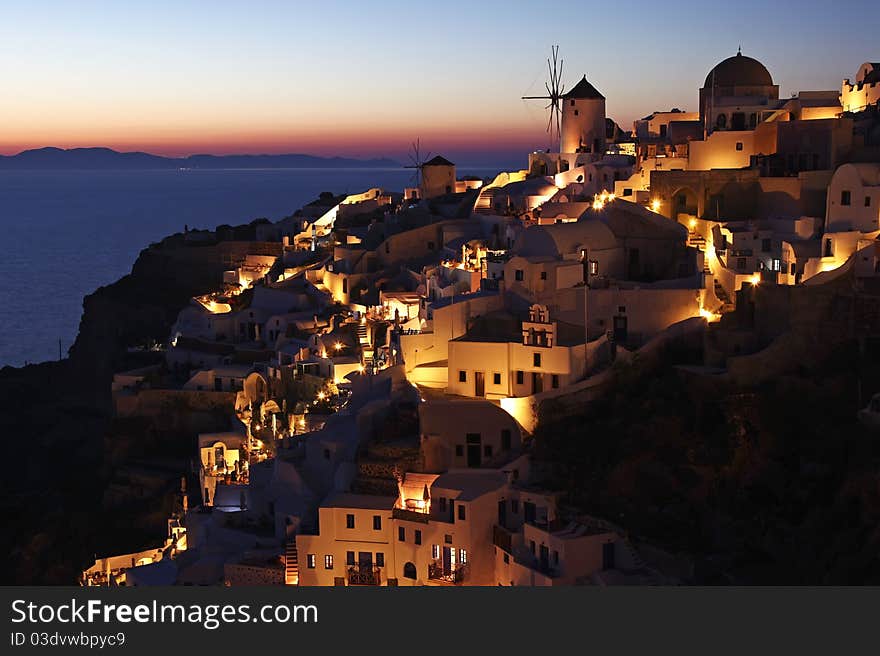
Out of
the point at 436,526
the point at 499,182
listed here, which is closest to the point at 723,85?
the point at 499,182

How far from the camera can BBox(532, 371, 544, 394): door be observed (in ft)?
87.1

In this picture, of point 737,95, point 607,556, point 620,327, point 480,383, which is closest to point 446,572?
point 607,556

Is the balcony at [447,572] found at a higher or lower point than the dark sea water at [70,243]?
higher

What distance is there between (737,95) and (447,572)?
2085 cm

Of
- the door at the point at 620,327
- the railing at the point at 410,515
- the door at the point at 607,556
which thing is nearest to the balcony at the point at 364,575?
the railing at the point at 410,515

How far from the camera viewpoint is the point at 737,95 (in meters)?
39.1

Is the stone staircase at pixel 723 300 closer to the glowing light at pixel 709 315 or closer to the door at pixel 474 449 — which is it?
the glowing light at pixel 709 315

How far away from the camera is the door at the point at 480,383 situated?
27047 mm

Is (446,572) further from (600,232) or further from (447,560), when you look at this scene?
(600,232)

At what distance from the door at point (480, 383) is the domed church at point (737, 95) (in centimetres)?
1392

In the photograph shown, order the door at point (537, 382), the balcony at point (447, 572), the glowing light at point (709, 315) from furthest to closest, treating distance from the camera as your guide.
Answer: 1. the glowing light at point (709, 315)
2. the door at point (537, 382)
3. the balcony at point (447, 572)

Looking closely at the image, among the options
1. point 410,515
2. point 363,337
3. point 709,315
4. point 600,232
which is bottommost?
point 410,515

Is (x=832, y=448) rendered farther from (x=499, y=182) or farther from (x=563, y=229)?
(x=499, y=182)

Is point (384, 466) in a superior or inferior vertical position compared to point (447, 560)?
superior
